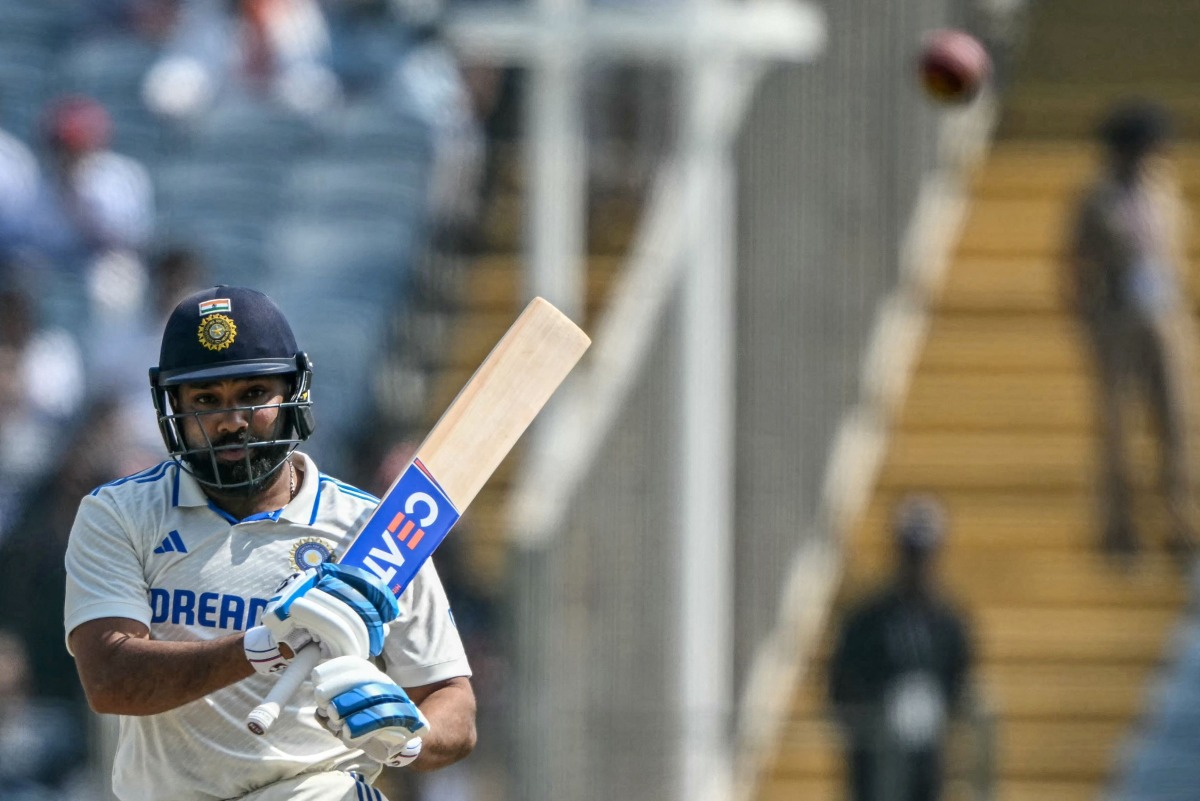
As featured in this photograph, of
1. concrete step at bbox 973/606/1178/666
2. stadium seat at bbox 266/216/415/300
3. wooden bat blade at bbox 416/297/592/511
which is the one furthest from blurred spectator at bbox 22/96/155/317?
wooden bat blade at bbox 416/297/592/511

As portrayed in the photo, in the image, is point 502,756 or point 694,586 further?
point 694,586

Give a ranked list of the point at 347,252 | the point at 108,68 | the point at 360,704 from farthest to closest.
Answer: the point at 108,68 < the point at 347,252 < the point at 360,704

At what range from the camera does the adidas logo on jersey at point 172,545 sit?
13.3ft

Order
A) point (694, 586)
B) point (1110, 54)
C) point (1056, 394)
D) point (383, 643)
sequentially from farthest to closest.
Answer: point (1110, 54) → point (1056, 394) → point (694, 586) → point (383, 643)

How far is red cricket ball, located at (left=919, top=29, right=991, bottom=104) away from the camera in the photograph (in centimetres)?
888

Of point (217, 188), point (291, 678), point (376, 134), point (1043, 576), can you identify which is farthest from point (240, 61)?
point (291, 678)

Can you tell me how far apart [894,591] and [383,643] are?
17.7 feet

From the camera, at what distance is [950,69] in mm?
8891

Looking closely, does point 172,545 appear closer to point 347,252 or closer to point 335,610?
point 335,610

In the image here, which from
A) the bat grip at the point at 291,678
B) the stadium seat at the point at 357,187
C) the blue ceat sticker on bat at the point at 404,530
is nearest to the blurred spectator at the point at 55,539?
the stadium seat at the point at 357,187

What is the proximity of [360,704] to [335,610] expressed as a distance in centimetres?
14

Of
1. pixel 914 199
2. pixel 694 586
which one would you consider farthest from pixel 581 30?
pixel 914 199

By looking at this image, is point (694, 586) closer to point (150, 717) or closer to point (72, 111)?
point (72, 111)

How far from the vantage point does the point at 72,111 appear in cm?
1092
